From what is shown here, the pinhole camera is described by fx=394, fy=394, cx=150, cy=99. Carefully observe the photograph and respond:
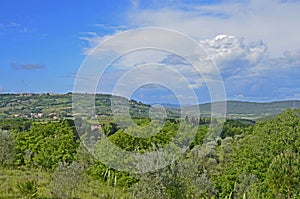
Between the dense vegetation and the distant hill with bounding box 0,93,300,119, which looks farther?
the distant hill with bounding box 0,93,300,119

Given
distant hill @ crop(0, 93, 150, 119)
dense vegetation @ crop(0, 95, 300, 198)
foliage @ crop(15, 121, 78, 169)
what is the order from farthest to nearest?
1. distant hill @ crop(0, 93, 150, 119)
2. foliage @ crop(15, 121, 78, 169)
3. dense vegetation @ crop(0, 95, 300, 198)

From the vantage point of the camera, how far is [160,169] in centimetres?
1666

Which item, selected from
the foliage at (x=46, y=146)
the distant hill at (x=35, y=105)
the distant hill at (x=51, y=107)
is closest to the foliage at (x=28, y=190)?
the foliage at (x=46, y=146)

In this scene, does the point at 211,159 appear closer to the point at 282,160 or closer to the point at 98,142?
the point at 98,142

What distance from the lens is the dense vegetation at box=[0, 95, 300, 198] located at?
20.0 m

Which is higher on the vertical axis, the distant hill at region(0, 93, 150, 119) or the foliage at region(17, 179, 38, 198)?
the distant hill at region(0, 93, 150, 119)

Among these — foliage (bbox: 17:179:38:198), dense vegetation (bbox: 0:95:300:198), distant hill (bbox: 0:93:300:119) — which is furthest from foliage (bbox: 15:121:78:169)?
distant hill (bbox: 0:93:300:119)

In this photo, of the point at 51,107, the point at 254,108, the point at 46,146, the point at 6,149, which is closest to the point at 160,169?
the point at 6,149

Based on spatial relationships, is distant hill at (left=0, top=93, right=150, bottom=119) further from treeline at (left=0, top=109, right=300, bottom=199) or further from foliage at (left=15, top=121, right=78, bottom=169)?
treeline at (left=0, top=109, right=300, bottom=199)

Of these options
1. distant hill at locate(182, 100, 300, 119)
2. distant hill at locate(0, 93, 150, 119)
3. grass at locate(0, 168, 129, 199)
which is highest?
distant hill at locate(0, 93, 150, 119)

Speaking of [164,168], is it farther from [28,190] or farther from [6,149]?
[6,149]

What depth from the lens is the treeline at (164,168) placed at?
19873 mm

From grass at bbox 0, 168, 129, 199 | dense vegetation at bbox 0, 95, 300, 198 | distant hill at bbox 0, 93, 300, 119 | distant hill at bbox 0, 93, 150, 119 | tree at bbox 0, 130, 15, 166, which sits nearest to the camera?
dense vegetation at bbox 0, 95, 300, 198

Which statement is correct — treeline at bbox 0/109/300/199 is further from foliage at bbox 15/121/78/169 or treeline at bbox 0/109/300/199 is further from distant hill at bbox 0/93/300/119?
distant hill at bbox 0/93/300/119
